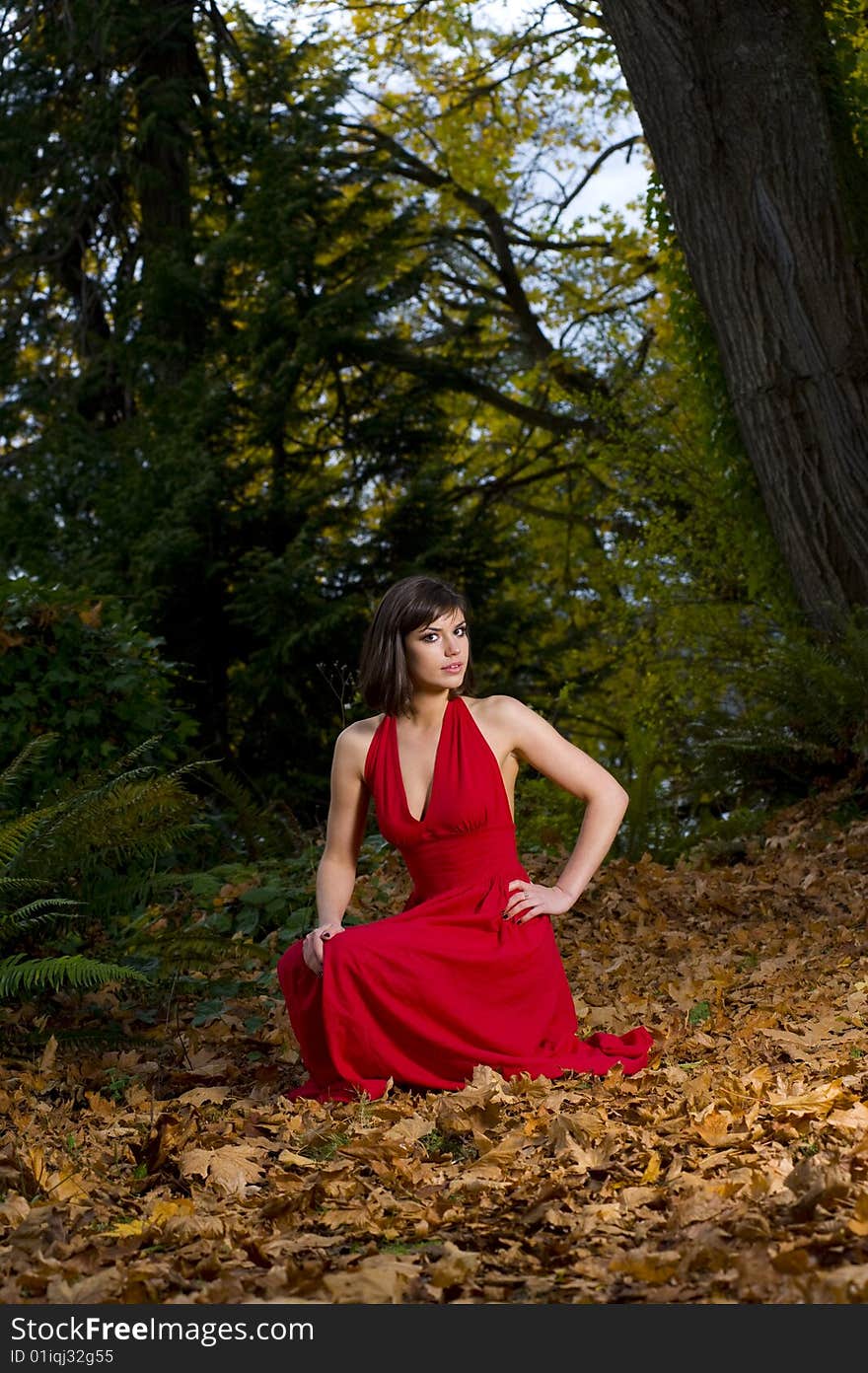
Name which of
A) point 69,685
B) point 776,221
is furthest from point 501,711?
point 776,221

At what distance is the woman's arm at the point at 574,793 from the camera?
13.0ft

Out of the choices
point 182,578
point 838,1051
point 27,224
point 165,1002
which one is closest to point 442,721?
point 838,1051

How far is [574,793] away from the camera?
401cm

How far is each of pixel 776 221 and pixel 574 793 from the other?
16.5ft

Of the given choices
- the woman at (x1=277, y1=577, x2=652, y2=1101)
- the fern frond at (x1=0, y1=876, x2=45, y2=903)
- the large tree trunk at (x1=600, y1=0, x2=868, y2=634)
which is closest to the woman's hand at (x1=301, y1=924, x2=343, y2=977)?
the woman at (x1=277, y1=577, x2=652, y2=1101)

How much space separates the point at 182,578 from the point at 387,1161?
30.7 feet

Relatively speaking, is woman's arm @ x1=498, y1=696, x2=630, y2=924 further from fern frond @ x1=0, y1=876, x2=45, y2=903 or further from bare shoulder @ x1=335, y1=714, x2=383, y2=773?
fern frond @ x1=0, y1=876, x2=45, y2=903

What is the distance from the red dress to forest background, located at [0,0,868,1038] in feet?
4.18

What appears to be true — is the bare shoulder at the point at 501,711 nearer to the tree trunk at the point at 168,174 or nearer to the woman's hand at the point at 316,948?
the woman's hand at the point at 316,948

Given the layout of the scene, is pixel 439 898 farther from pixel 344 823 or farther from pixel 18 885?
pixel 18 885

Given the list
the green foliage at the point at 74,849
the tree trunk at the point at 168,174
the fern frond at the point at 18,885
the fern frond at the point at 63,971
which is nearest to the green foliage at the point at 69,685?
the green foliage at the point at 74,849

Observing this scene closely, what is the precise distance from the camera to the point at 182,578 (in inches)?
478

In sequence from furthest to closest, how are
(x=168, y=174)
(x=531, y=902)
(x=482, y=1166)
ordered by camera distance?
(x=168, y=174) → (x=531, y=902) → (x=482, y=1166)

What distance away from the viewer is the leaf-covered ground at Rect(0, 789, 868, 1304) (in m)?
2.51
